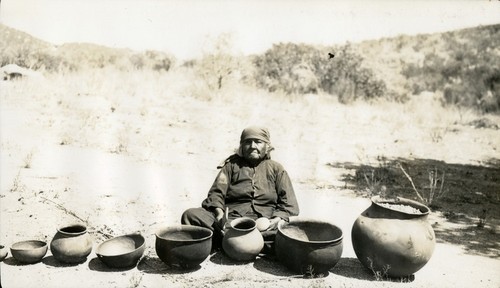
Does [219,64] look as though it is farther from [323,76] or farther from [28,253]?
[28,253]

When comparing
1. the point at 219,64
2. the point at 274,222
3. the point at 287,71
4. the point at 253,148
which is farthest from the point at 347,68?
the point at 274,222

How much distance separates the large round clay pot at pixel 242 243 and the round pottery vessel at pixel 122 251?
0.83 metres

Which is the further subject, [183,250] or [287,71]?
[287,71]

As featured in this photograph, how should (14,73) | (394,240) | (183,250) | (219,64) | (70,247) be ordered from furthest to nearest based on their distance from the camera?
(219,64), (14,73), (70,247), (183,250), (394,240)

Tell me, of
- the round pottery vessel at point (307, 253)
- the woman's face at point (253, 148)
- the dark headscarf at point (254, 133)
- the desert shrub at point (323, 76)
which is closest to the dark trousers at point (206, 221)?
the round pottery vessel at point (307, 253)

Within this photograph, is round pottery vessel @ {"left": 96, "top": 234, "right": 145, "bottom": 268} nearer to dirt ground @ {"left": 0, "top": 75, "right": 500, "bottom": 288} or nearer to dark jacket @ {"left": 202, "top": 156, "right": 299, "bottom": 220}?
dirt ground @ {"left": 0, "top": 75, "right": 500, "bottom": 288}

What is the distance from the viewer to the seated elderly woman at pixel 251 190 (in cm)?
493

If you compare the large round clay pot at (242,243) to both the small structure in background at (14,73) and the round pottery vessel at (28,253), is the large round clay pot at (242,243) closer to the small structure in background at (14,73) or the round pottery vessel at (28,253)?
the round pottery vessel at (28,253)

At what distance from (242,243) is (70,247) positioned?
1639 mm

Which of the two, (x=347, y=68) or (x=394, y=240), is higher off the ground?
(x=347, y=68)

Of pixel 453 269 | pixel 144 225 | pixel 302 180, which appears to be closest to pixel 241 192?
pixel 144 225

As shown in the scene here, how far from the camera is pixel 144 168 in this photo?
28.3 ft

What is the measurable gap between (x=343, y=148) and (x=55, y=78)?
9693 mm

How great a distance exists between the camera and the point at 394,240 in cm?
411
